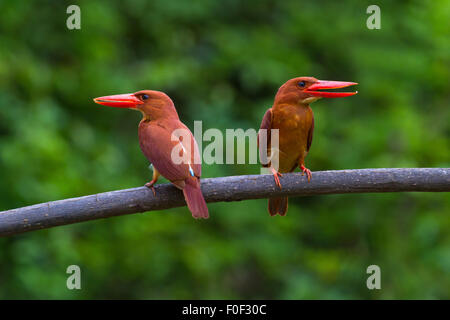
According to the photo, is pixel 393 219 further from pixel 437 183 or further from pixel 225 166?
pixel 437 183

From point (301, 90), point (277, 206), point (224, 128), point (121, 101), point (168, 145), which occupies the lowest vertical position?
point (277, 206)

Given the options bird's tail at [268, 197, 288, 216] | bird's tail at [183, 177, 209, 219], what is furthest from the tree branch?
bird's tail at [268, 197, 288, 216]

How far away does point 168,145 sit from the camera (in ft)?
7.71

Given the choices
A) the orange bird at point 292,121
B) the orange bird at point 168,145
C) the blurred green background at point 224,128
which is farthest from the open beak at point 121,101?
the blurred green background at point 224,128

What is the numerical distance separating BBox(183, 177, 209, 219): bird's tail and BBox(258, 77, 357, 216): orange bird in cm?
53

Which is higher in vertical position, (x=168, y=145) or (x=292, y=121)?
(x=292, y=121)

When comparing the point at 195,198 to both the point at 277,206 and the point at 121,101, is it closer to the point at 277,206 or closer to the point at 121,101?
the point at 121,101

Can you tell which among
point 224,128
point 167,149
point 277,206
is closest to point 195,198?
point 167,149

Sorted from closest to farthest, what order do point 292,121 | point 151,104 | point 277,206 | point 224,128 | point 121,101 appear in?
point 121,101
point 151,104
point 292,121
point 277,206
point 224,128

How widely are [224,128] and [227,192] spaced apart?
2707 millimetres

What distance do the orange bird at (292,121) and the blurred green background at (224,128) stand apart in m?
1.40

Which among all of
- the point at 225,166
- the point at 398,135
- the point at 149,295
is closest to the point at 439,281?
the point at 398,135

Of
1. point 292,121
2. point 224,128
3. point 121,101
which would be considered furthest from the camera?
point 224,128

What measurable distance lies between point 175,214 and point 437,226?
1.80 m
